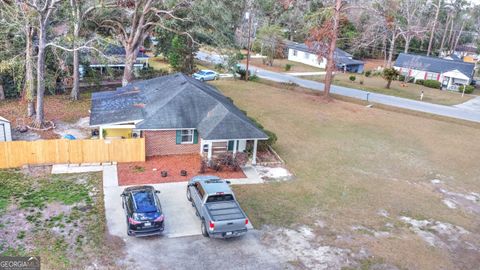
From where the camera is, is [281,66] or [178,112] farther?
[281,66]

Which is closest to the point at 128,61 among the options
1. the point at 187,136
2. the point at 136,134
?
the point at 136,134

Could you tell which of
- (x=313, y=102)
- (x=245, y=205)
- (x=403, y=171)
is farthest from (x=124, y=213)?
(x=313, y=102)

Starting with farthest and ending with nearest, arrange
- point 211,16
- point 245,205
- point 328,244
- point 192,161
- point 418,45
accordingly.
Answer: point 418,45 < point 211,16 < point 192,161 < point 245,205 < point 328,244

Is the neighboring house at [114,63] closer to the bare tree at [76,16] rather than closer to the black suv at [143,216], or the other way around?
the bare tree at [76,16]

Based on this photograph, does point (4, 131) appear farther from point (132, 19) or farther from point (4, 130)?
point (132, 19)

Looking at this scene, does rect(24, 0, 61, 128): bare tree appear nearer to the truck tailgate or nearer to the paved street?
the truck tailgate

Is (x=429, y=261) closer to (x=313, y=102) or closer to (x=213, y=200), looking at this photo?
(x=213, y=200)
